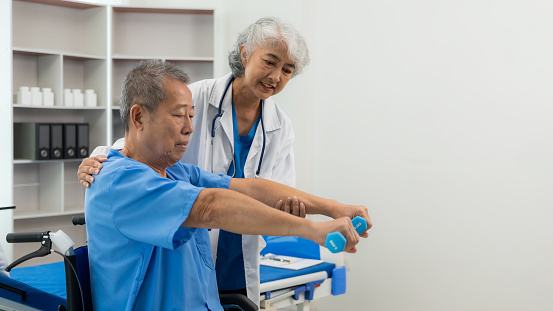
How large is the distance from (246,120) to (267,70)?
9.4 inches

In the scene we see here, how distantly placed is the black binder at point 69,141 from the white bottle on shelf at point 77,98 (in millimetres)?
166

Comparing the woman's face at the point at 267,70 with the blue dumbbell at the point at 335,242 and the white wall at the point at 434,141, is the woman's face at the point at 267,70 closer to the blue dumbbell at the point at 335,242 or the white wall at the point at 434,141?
the blue dumbbell at the point at 335,242

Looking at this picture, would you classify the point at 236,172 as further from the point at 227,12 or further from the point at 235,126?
the point at 227,12

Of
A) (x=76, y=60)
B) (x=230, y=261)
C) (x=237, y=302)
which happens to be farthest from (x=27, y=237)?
(x=76, y=60)

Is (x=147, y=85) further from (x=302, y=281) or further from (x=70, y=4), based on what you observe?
(x=70, y=4)

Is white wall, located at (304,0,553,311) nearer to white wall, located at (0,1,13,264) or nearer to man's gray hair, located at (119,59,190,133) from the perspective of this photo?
white wall, located at (0,1,13,264)

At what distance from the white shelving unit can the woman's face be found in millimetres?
2471

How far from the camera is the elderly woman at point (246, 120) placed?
1811 mm

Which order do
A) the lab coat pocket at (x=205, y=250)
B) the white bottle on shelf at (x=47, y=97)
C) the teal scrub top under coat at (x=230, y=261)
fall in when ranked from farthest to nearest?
the white bottle on shelf at (x=47, y=97) < the teal scrub top under coat at (x=230, y=261) < the lab coat pocket at (x=205, y=250)

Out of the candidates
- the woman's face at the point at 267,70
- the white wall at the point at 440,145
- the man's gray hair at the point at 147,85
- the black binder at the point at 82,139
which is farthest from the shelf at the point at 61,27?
the man's gray hair at the point at 147,85

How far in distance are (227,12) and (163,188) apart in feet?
11.7

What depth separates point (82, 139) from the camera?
4.02 m

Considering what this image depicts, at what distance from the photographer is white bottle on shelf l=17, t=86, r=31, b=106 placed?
148 inches

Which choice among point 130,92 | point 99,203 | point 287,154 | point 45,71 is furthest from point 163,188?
point 45,71
